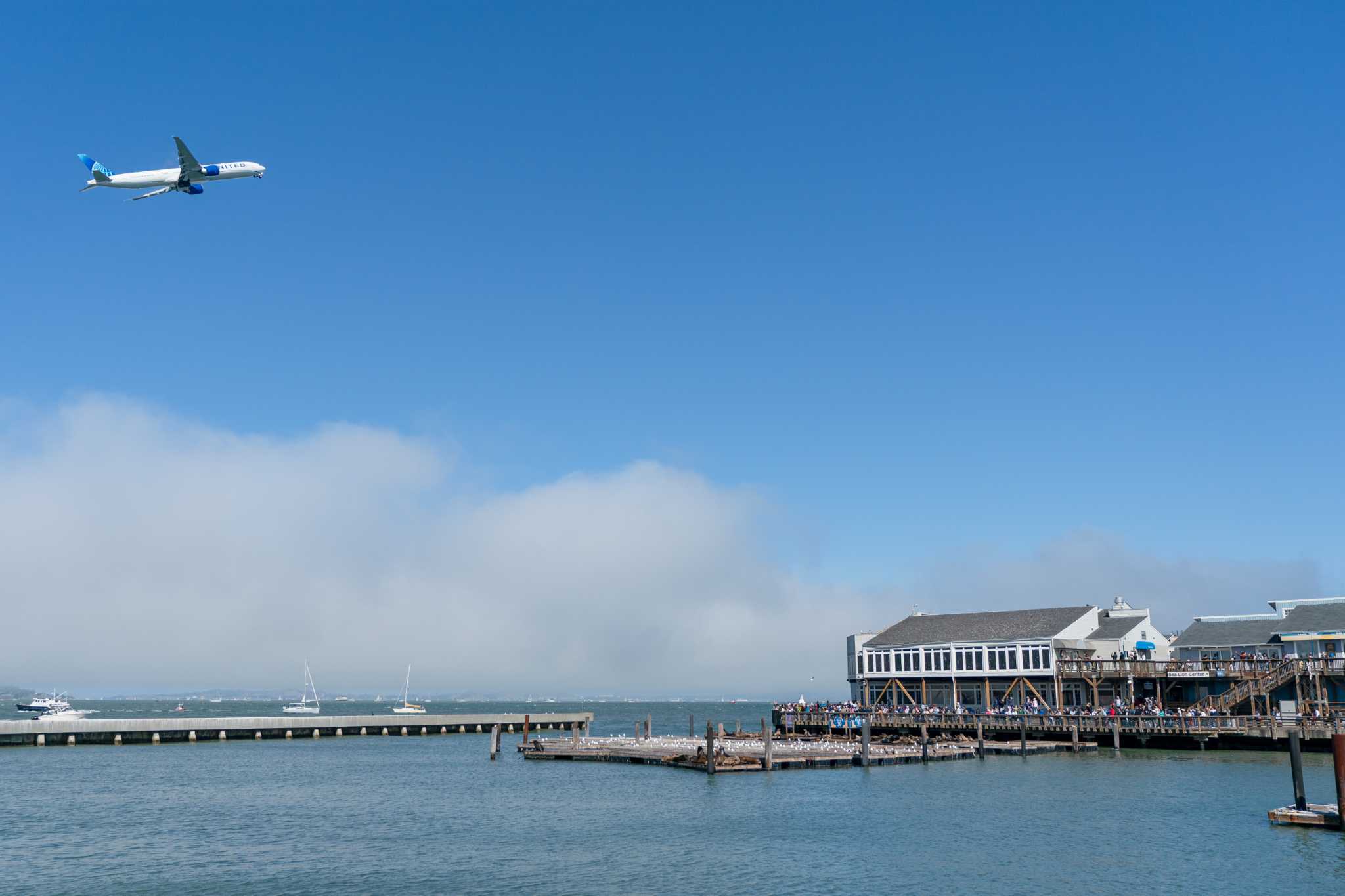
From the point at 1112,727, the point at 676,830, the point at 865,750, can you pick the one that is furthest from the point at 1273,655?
the point at 676,830

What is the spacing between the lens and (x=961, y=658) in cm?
8294

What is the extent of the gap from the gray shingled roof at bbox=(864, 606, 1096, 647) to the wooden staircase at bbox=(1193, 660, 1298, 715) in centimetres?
1169

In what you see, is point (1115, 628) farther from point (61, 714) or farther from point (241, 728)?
point (61, 714)

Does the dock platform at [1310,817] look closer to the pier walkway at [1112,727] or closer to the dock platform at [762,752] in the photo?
the pier walkway at [1112,727]

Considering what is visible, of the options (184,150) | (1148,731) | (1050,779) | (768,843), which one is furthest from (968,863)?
(184,150)

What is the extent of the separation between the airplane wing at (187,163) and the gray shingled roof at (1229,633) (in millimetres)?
71630

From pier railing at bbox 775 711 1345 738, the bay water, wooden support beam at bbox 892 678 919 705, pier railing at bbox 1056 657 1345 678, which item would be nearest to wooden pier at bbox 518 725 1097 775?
the bay water

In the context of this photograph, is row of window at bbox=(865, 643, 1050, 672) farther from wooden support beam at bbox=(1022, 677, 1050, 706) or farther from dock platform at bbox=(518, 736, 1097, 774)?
dock platform at bbox=(518, 736, 1097, 774)

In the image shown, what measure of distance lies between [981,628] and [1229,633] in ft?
56.6

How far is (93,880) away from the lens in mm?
33688

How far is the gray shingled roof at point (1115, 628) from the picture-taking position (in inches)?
3187

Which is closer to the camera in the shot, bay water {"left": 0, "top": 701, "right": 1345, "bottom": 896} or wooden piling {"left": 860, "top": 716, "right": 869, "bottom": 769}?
bay water {"left": 0, "top": 701, "right": 1345, "bottom": 896}

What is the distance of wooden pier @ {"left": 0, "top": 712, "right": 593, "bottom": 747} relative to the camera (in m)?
→ 86.2

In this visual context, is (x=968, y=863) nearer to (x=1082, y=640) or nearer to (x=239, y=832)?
(x=239, y=832)
